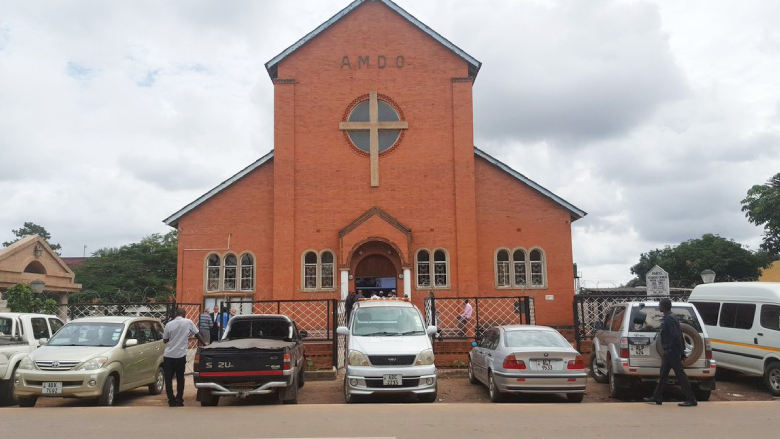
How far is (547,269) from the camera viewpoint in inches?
891

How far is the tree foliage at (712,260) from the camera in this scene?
49250mm

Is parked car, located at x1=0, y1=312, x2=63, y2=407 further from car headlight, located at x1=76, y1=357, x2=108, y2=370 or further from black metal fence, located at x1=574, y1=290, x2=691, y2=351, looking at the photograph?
black metal fence, located at x1=574, y1=290, x2=691, y2=351

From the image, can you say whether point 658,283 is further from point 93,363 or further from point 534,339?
point 93,363

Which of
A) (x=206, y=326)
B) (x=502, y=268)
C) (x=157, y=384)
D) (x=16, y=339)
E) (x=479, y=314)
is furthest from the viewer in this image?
(x=502, y=268)

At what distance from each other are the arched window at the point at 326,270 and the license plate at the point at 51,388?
1225cm

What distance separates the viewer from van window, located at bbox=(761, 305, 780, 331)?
11.9 meters

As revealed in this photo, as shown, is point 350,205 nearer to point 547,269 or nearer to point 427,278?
point 427,278

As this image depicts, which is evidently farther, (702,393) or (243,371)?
(702,393)

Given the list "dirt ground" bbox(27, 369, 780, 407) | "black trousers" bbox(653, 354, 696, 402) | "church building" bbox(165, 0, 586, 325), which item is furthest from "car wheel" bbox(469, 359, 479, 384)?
"church building" bbox(165, 0, 586, 325)

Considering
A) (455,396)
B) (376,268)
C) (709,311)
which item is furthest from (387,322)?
(376,268)

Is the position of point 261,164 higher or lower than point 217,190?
higher

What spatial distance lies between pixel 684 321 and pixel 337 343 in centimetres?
780

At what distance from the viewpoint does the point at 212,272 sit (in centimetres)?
2281

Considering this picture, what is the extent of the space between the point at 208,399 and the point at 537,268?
15084mm
